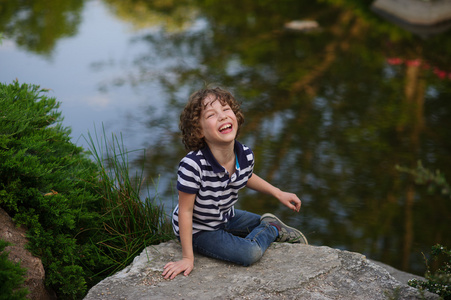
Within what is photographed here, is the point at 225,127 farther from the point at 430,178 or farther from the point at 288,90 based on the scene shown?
the point at 288,90

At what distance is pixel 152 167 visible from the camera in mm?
4453

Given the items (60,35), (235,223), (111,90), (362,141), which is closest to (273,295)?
(235,223)

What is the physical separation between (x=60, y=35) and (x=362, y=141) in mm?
5006

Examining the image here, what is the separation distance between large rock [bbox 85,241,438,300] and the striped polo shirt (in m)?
0.20

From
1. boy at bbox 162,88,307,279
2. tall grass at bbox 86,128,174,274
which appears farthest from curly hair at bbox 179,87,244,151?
tall grass at bbox 86,128,174,274

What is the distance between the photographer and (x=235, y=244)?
104 inches

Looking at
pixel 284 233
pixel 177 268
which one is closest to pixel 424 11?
pixel 284 233

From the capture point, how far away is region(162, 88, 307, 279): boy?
256cm

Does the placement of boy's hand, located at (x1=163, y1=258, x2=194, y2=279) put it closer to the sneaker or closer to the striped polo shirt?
the striped polo shirt

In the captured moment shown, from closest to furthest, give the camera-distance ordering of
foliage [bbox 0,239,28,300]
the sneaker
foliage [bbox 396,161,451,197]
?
1. foliage [bbox 396,161,451,197]
2. foliage [bbox 0,239,28,300]
3. the sneaker

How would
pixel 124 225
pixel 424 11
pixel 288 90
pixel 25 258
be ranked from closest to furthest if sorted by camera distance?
pixel 25 258, pixel 124 225, pixel 288 90, pixel 424 11

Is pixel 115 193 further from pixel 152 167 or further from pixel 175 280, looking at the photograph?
pixel 152 167

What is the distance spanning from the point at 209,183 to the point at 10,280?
95 cm

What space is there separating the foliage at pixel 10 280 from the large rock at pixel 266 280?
1.03 ft
